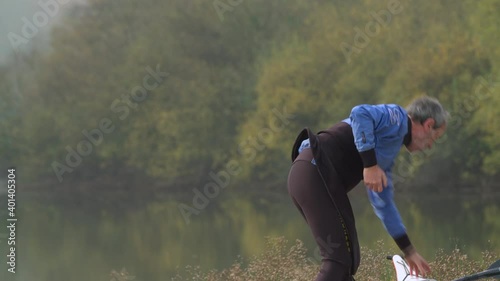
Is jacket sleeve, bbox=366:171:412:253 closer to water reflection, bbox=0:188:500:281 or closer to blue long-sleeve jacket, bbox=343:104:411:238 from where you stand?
blue long-sleeve jacket, bbox=343:104:411:238

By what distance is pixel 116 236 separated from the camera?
76.1 feet

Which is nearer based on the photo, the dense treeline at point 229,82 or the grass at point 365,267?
the grass at point 365,267

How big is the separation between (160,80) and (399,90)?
16312mm

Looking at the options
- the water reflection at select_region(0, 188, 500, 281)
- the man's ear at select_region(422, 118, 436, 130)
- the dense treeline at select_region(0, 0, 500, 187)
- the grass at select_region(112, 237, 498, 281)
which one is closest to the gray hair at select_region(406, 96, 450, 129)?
the man's ear at select_region(422, 118, 436, 130)

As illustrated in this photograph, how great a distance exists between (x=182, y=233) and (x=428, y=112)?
64.0ft

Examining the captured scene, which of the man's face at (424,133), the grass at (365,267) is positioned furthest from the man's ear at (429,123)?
the grass at (365,267)

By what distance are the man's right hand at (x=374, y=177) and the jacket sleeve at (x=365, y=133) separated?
0.03m

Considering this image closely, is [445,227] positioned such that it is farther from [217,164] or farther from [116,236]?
[217,164]

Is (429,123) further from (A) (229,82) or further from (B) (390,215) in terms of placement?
(A) (229,82)

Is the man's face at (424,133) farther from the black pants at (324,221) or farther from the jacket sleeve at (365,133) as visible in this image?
the black pants at (324,221)

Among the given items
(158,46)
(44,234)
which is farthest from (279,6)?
(44,234)

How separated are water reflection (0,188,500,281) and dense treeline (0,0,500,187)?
5981 mm

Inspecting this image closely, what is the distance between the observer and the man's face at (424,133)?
430 centimetres

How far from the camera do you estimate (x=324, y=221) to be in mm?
4355
